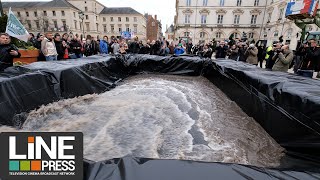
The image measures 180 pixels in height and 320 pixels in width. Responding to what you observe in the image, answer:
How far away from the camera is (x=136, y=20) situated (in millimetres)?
57688

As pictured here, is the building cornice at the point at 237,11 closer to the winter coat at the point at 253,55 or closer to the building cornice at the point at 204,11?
the building cornice at the point at 204,11

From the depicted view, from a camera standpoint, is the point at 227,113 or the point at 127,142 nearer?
the point at 127,142

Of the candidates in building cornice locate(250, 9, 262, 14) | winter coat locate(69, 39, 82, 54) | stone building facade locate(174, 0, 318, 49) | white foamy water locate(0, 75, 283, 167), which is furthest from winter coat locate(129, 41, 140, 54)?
building cornice locate(250, 9, 262, 14)

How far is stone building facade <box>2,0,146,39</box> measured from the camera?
49.5 meters

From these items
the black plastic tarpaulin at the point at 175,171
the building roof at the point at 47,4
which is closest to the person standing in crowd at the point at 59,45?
the black plastic tarpaulin at the point at 175,171

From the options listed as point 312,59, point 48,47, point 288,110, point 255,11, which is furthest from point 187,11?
point 288,110

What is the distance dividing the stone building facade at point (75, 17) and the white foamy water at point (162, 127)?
48.0m

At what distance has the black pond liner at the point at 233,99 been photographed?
101cm

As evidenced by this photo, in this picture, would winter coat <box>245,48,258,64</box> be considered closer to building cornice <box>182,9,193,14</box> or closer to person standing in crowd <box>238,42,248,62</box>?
person standing in crowd <box>238,42,248,62</box>

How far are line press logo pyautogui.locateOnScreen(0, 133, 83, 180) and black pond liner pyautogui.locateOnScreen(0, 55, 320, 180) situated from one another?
0.30ft

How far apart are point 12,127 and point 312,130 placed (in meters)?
3.69

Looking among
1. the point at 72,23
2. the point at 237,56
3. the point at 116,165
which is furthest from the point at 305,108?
the point at 72,23

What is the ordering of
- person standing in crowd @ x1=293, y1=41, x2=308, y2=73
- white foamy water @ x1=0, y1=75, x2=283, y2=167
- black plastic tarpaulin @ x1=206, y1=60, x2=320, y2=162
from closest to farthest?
1. black plastic tarpaulin @ x1=206, y1=60, x2=320, y2=162
2. white foamy water @ x1=0, y1=75, x2=283, y2=167
3. person standing in crowd @ x1=293, y1=41, x2=308, y2=73

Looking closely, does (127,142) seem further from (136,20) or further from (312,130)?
(136,20)
